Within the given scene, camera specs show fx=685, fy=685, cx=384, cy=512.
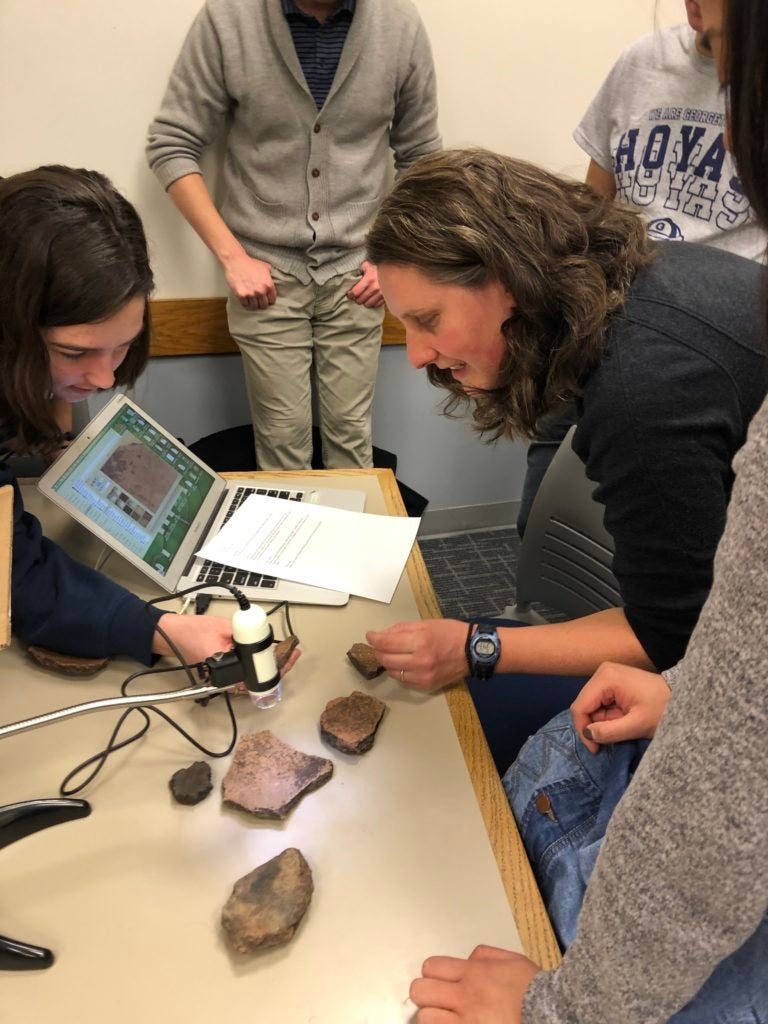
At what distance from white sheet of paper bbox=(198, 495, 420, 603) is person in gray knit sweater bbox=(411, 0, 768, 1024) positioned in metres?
0.60

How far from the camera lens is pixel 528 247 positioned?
80 centimetres

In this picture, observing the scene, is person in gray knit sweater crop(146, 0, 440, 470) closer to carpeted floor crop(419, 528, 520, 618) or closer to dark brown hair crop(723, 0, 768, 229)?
carpeted floor crop(419, 528, 520, 618)

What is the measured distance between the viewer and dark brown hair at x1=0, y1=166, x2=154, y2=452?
87 centimetres

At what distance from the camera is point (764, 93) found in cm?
35

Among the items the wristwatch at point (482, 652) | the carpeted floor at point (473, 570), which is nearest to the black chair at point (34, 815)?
the wristwatch at point (482, 652)

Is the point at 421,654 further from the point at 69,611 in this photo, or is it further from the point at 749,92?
the point at 749,92

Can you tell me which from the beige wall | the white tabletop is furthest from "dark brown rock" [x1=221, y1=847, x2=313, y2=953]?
the beige wall

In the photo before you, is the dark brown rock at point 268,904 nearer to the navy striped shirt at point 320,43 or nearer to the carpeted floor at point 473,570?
the carpeted floor at point 473,570

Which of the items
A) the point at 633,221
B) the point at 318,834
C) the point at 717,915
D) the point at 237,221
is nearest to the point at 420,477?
the point at 237,221

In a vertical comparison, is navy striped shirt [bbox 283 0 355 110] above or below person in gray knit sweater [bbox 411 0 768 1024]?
above

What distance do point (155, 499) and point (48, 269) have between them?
382mm

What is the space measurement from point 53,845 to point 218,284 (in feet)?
5.24

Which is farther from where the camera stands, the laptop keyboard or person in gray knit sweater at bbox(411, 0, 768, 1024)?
the laptop keyboard

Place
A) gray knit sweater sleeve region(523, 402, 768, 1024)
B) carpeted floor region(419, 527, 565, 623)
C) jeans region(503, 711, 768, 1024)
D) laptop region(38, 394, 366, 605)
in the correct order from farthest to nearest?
carpeted floor region(419, 527, 565, 623) < laptop region(38, 394, 366, 605) < jeans region(503, 711, 768, 1024) < gray knit sweater sleeve region(523, 402, 768, 1024)
